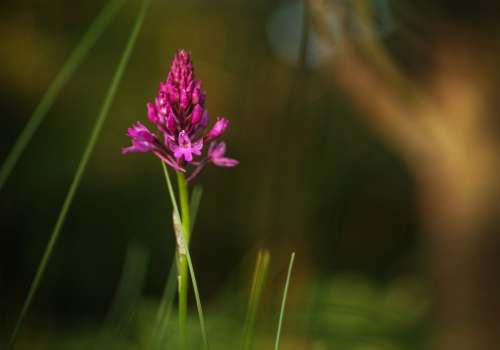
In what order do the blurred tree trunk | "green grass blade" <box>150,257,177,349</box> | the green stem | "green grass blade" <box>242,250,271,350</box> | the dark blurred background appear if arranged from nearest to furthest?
the green stem < "green grass blade" <box>242,250,271,350</box> < "green grass blade" <box>150,257,177,349</box> < the blurred tree trunk < the dark blurred background

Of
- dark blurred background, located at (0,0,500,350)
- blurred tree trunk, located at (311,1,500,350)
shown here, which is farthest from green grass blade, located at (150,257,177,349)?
dark blurred background, located at (0,0,500,350)

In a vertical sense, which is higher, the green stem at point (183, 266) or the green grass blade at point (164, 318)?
the green stem at point (183, 266)

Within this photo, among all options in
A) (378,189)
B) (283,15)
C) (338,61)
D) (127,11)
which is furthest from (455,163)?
(378,189)

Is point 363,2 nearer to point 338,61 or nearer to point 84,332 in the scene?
point 338,61

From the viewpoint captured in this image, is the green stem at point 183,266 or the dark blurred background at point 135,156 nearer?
the green stem at point 183,266

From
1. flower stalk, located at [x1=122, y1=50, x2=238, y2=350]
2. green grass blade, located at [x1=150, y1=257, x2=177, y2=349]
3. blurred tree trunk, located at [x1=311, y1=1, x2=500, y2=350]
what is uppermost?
blurred tree trunk, located at [x1=311, y1=1, x2=500, y2=350]

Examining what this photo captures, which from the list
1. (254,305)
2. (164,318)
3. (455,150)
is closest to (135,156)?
(455,150)

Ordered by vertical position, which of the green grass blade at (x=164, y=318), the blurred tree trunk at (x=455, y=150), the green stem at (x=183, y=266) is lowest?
the green grass blade at (x=164, y=318)

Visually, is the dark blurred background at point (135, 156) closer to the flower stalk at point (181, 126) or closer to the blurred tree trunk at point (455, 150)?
the blurred tree trunk at point (455, 150)

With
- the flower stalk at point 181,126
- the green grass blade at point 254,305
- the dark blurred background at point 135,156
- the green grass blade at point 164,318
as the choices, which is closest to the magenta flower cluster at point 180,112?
the flower stalk at point 181,126

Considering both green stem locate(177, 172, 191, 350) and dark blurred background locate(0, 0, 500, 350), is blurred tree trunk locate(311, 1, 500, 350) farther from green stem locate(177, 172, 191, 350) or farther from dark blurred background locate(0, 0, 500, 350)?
green stem locate(177, 172, 191, 350)

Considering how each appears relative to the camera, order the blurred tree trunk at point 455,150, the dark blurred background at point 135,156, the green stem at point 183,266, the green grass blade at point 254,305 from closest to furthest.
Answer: the green stem at point 183,266
the green grass blade at point 254,305
the blurred tree trunk at point 455,150
the dark blurred background at point 135,156
